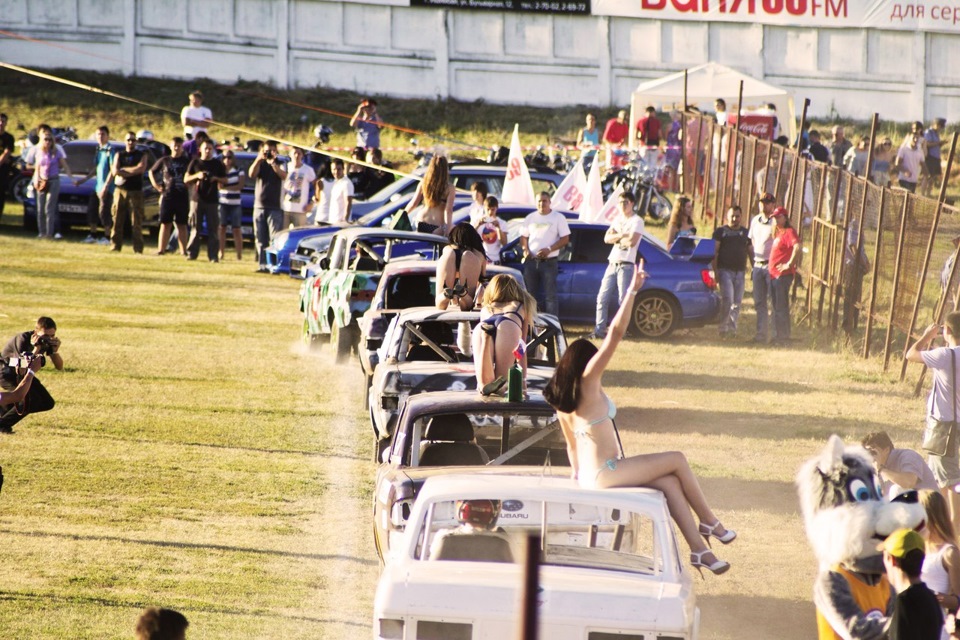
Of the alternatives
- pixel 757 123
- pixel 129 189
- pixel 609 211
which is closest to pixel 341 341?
pixel 609 211

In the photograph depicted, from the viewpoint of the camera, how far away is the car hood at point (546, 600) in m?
5.71

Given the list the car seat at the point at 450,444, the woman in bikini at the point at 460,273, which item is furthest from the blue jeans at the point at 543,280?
the car seat at the point at 450,444

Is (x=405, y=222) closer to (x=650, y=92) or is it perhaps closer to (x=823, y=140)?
(x=650, y=92)

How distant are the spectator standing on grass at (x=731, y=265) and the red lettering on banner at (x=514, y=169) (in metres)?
4.29

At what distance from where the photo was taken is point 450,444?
865 centimetres

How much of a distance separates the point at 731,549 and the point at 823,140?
29.3 m

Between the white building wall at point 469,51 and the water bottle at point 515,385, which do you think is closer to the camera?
the water bottle at point 515,385

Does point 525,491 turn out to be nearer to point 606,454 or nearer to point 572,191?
point 606,454

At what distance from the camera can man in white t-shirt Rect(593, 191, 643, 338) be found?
1839cm

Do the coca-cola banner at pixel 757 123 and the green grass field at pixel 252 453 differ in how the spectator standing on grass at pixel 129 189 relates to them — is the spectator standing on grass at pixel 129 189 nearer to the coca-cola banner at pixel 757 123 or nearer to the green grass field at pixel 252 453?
the green grass field at pixel 252 453

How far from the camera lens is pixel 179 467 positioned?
38.0ft

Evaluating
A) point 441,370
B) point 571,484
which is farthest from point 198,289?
point 571,484

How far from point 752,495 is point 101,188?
17.3 m

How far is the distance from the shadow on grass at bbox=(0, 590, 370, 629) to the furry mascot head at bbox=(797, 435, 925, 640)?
3.36 meters
